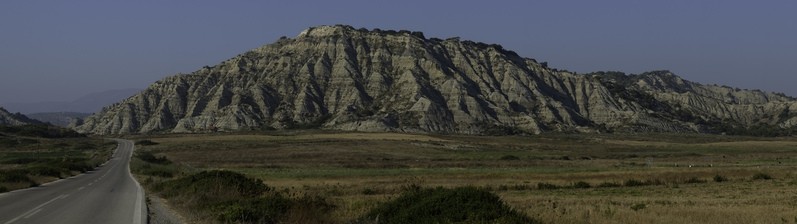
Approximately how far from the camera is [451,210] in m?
17.5

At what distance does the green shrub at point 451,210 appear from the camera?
17.0 meters

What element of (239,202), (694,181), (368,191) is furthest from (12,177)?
(694,181)

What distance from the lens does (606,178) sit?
52594 millimetres

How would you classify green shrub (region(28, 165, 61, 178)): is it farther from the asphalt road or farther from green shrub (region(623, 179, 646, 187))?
green shrub (region(623, 179, 646, 187))

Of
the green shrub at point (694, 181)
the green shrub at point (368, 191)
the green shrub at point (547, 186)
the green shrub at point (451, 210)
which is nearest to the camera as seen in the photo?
the green shrub at point (451, 210)

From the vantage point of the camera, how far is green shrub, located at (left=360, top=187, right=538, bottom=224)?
1703 cm

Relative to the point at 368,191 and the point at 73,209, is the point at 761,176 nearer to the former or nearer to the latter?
the point at 368,191

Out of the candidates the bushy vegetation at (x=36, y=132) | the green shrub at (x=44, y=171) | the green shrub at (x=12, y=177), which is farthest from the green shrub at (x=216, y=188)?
the bushy vegetation at (x=36, y=132)

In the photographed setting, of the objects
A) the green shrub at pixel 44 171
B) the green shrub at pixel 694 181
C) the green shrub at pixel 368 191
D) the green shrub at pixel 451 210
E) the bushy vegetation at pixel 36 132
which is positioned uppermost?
the bushy vegetation at pixel 36 132

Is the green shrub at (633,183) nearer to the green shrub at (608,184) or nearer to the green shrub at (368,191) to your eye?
the green shrub at (608,184)

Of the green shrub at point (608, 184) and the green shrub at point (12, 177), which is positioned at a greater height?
the green shrub at point (12, 177)

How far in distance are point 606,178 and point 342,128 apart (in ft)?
482

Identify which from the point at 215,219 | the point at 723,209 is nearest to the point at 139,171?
the point at 215,219

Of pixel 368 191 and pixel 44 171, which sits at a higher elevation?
pixel 44 171
